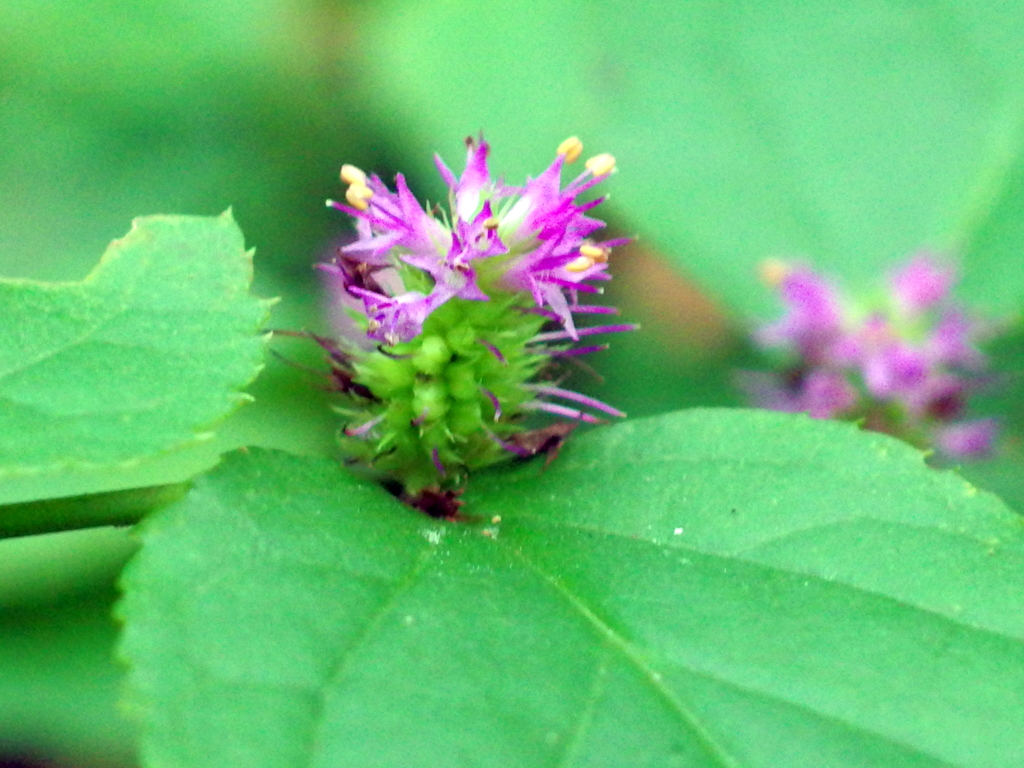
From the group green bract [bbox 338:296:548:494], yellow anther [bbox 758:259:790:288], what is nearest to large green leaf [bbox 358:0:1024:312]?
yellow anther [bbox 758:259:790:288]

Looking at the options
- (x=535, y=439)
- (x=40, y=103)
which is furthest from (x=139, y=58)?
(x=535, y=439)

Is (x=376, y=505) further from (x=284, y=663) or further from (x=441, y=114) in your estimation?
(x=441, y=114)

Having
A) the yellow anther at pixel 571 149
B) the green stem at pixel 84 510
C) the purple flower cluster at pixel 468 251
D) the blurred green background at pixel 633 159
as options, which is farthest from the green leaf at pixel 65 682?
the yellow anther at pixel 571 149

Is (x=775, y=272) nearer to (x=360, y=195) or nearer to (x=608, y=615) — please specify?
(x=360, y=195)

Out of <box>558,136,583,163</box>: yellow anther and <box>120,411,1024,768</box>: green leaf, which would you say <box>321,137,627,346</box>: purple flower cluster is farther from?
<box>120,411,1024,768</box>: green leaf

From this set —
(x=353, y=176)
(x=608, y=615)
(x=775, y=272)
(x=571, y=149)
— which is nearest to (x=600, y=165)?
(x=571, y=149)

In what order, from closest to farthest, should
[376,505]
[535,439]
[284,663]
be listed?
[284,663] < [376,505] < [535,439]
